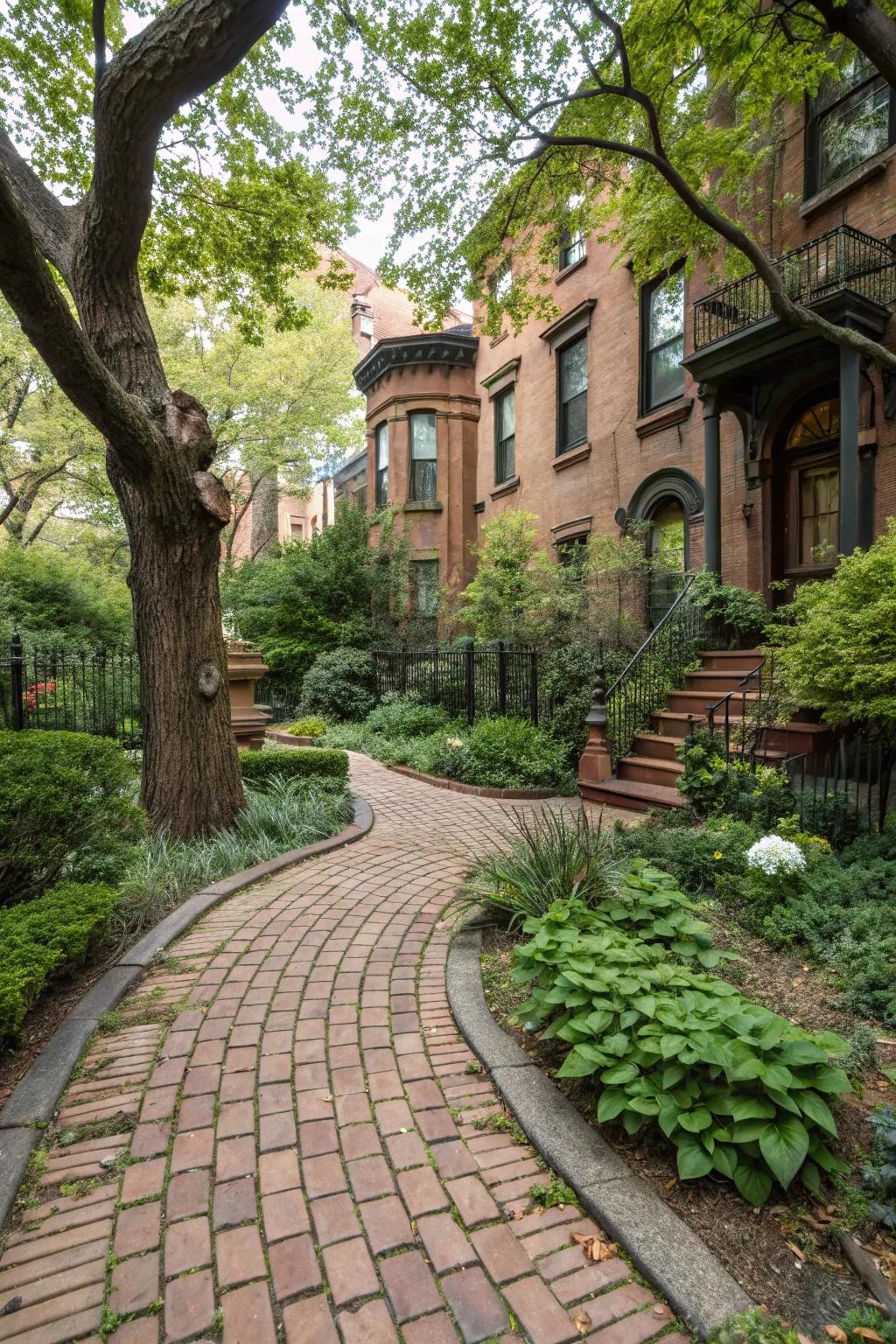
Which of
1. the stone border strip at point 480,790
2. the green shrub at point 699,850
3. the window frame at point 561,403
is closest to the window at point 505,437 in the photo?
the window frame at point 561,403

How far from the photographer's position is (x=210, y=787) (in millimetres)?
5535

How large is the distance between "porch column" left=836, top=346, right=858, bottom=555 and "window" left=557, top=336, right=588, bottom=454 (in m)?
5.94

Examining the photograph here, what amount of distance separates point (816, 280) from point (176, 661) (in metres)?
8.92

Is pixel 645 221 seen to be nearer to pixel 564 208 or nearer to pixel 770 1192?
pixel 564 208

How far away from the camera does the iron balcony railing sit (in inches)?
299

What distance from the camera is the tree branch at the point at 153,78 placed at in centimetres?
393

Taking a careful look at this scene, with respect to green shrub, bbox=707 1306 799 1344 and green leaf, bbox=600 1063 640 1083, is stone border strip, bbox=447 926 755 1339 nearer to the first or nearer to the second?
green shrub, bbox=707 1306 799 1344

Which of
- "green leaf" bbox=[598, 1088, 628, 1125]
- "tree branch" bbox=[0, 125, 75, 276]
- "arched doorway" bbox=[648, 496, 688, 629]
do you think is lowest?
"green leaf" bbox=[598, 1088, 628, 1125]

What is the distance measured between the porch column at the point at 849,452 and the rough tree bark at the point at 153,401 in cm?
651

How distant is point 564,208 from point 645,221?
1197mm

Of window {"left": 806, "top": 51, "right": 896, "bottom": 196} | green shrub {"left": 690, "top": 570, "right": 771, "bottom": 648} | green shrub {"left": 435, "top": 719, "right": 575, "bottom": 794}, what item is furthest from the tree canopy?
green shrub {"left": 435, "top": 719, "right": 575, "bottom": 794}

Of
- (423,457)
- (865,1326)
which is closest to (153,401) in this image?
(865,1326)

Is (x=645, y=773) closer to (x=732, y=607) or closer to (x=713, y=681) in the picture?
(x=713, y=681)

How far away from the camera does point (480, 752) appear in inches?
346
